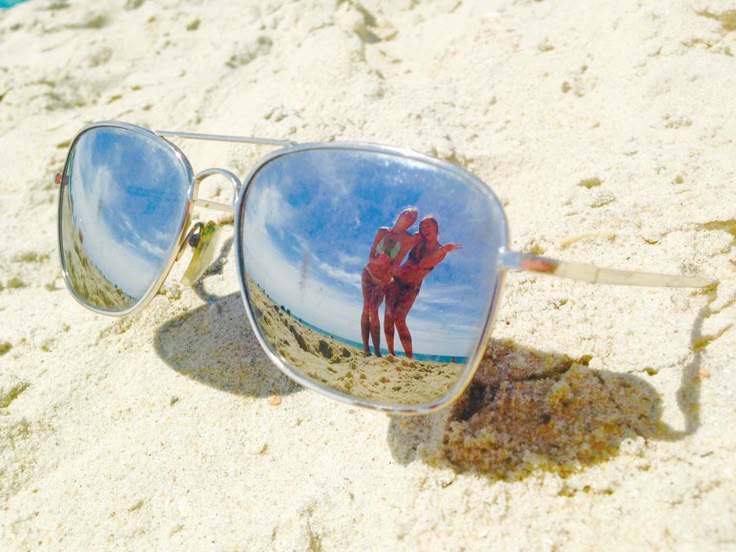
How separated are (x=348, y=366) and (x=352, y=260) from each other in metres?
0.21

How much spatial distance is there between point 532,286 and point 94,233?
3.65ft

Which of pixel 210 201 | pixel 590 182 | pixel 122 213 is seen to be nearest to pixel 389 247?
pixel 210 201

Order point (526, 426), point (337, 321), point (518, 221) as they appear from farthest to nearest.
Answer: point (518, 221)
point (337, 321)
point (526, 426)

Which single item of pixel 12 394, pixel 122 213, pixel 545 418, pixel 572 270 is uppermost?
pixel 572 270

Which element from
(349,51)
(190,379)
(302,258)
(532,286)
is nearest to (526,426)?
(532,286)

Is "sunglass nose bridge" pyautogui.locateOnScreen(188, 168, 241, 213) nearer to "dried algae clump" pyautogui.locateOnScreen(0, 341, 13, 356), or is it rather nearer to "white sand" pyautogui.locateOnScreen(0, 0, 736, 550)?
"white sand" pyautogui.locateOnScreen(0, 0, 736, 550)

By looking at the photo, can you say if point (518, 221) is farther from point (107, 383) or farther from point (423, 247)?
point (107, 383)

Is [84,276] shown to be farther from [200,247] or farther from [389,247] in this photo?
[389,247]

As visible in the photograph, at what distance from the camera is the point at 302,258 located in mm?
1097

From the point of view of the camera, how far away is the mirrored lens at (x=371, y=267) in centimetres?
91

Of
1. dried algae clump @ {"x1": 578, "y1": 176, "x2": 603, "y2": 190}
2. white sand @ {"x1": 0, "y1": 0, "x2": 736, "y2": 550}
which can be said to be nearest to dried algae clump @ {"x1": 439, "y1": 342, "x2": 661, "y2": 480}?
white sand @ {"x1": 0, "y1": 0, "x2": 736, "y2": 550}

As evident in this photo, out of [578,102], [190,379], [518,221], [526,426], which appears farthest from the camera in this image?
[578,102]

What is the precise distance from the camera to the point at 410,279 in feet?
3.18

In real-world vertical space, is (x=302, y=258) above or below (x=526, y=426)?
above
